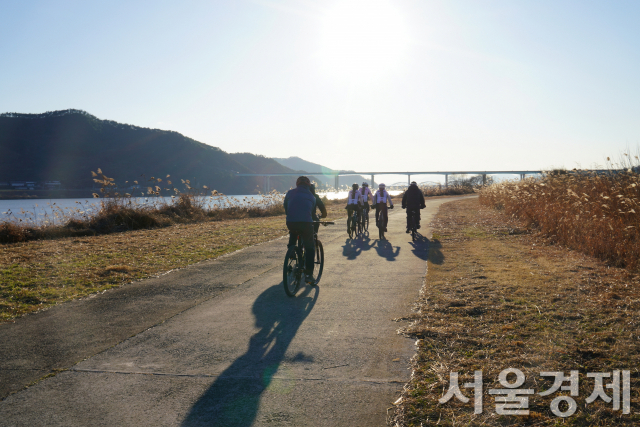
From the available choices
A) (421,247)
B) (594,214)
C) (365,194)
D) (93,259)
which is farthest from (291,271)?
(365,194)

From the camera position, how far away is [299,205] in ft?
23.3

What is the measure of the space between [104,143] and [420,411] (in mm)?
112063

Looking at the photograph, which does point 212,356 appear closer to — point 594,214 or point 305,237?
point 305,237

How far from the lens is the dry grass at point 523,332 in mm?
3166

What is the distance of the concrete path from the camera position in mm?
3244

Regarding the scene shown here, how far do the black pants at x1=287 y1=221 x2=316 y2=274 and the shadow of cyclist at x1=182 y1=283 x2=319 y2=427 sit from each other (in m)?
0.94

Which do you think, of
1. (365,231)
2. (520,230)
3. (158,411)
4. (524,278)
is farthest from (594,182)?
(158,411)

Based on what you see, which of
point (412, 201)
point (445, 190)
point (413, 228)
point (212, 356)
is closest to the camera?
point (212, 356)

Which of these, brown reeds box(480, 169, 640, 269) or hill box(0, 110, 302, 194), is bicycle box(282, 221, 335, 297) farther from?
hill box(0, 110, 302, 194)

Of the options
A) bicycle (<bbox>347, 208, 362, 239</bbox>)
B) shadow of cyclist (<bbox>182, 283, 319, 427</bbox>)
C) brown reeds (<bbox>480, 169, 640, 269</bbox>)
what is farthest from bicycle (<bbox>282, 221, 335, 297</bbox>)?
bicycle (<bbox>347, 208, 362, 239</bbox>)

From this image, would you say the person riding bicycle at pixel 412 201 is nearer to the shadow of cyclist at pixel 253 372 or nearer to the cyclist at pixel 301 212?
the cyclist at pixel 301 212

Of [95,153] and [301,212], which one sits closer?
[301,212]

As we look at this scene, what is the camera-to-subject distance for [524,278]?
7.66m

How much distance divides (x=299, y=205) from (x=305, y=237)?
55cm
